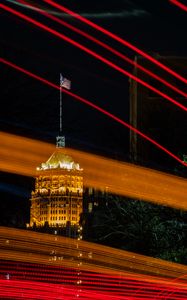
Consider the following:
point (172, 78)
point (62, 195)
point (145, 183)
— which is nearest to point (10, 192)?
point (145, 183)

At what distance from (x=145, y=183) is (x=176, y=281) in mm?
6622

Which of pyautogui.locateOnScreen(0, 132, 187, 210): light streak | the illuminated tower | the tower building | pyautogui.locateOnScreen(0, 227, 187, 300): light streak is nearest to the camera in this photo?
pyautogui.locateOnScreen(0, 227, 187, 300): light streak

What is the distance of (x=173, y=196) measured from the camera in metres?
18.8

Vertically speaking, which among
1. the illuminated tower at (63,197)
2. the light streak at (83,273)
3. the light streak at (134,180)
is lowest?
the light streak at (83,273)

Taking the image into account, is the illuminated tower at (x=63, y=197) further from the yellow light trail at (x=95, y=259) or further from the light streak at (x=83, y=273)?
the light streak at (x=83, y=273)

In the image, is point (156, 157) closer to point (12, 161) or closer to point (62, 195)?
point (12, 161)

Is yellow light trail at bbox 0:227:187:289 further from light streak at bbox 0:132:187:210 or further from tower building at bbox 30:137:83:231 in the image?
tower building at bbox 30:137:83:231

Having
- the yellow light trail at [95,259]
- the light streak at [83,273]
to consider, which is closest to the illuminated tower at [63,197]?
the yellow light trail at [95,259]

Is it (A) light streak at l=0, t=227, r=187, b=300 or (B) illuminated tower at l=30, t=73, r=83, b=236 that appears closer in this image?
(A) light streak at l=0, t=227, r=187, b=300

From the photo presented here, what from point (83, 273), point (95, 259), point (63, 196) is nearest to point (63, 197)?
point (63, 196)

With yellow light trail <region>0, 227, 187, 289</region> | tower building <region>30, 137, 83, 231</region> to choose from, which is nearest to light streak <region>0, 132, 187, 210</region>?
yellow light trail <region>0, 227, 187, 289</region>

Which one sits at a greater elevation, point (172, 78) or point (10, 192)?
point (172, 78)

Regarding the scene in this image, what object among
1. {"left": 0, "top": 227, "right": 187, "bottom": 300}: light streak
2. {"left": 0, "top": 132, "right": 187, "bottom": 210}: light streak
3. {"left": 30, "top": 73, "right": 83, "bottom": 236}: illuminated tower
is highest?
{"left": 30, "top": 73, "right": 83, "bottom": 236}: illuminated tower

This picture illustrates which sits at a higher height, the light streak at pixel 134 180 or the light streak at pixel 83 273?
the light streak at pixel 134 180
